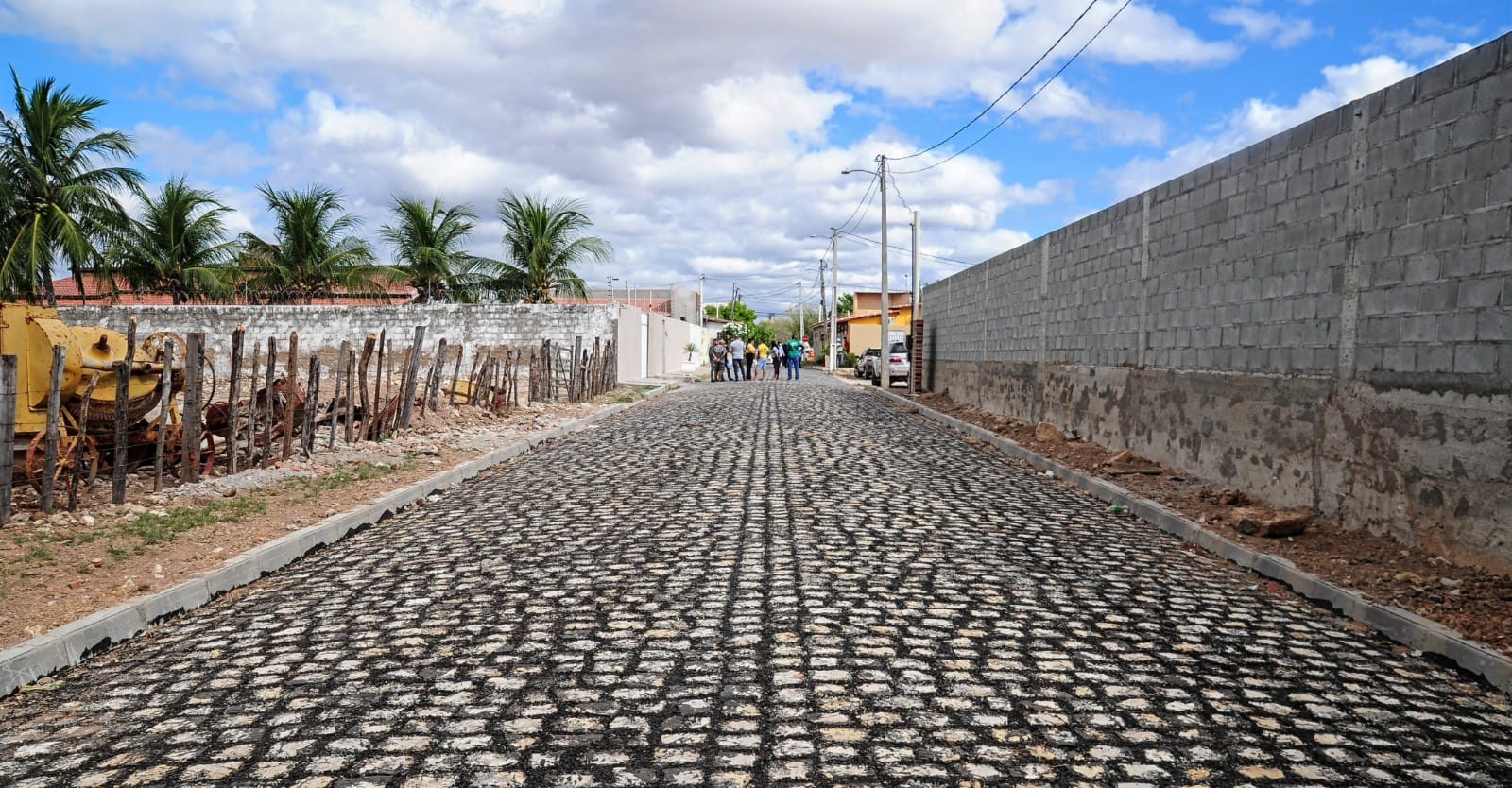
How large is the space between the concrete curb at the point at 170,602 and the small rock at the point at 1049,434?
8746 millimetres

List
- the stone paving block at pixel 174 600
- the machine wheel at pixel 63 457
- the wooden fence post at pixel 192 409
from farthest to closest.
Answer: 1. the wooden fence post at pixel 192 409
2. the machine wheel at pixel 63 457
3. the stone paving block at pixel 174 600

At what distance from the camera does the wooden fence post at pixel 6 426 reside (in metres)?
7.08

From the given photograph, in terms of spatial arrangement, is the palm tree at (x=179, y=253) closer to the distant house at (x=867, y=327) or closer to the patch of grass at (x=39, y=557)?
the patch of grass at (x=39, y=557)

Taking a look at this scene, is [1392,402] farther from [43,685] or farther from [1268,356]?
[43,685]

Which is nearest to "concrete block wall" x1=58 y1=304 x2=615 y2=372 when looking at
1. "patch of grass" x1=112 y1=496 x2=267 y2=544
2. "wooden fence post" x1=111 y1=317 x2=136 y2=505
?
"patch of grass" x1=112 y1=496 x2=267 y2=544

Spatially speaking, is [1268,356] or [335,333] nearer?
[1268,356]

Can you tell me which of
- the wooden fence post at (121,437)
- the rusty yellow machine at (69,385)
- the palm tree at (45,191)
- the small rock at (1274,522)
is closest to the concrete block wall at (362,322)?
the palm tree at (45,191)

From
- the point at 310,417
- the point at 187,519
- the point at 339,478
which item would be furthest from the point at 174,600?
the point at 310,417

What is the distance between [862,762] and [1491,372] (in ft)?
16.2

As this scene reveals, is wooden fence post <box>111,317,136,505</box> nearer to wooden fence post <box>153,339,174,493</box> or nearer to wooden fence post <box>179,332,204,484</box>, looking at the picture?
wooden fence post <box>153,339,174,493</box>

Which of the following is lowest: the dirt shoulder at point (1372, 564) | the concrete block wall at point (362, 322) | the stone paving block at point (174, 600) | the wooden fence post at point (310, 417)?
the stone paving block at point (174, 600)

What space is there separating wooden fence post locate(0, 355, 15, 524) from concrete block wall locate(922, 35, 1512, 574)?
9.62m

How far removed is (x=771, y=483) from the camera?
34.5 ft

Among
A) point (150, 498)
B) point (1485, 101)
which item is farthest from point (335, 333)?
point (1485, 101)
